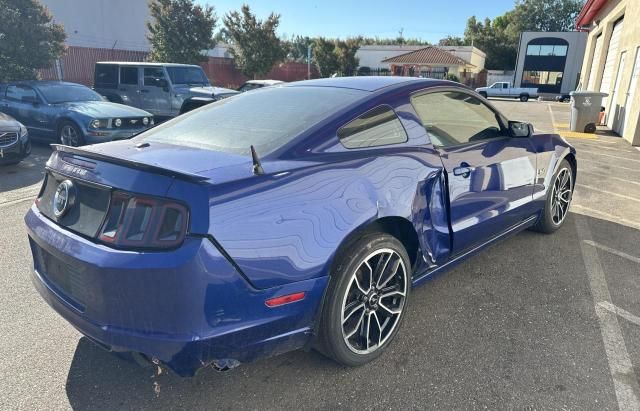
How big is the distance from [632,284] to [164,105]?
37.3ft

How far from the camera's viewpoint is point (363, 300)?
254 cm

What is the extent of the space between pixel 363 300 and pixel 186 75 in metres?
11.6

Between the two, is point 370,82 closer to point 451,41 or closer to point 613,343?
point 613,343

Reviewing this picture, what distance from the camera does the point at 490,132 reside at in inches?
144

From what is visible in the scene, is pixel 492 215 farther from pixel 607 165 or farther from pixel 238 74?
pixel 238 74

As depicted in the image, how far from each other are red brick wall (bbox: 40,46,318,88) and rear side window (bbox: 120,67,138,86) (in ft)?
22.4

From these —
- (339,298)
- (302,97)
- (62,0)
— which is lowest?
(339,298)

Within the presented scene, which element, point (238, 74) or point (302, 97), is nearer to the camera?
point (302, 97)

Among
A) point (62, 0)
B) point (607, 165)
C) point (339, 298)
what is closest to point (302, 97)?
point (339, 298)

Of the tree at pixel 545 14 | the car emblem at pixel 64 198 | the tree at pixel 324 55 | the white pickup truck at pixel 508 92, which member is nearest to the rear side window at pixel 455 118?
the car emblem at pixel 64 198

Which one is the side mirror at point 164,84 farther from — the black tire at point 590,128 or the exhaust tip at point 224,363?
the black tire at point 590,128

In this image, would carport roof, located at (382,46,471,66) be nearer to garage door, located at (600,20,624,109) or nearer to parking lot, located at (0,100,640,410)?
garage door, located at (600,20,624,109)

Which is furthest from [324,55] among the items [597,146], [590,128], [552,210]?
[552,210]

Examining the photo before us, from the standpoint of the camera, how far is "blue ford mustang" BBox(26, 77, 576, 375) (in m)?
1.89
